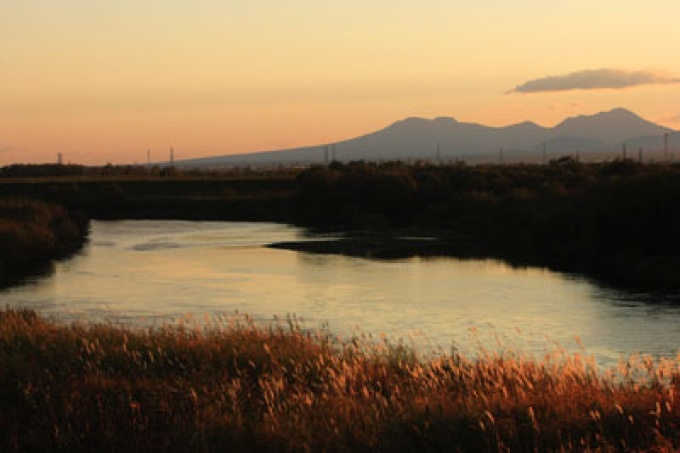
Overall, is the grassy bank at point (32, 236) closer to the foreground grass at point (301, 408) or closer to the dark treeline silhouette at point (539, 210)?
the dark treeline silhouette at point (539, 210)

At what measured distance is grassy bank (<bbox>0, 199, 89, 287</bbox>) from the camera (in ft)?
144

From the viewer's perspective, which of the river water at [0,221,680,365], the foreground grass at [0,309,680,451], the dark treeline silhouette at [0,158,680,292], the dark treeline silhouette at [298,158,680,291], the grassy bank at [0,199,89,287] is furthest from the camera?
the grassy bank at [0,199,89,287]

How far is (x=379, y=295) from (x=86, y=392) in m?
22.6

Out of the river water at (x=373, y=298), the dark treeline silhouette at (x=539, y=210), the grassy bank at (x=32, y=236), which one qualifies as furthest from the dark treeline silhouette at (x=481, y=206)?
the grassy bank at (x=32, y=236)

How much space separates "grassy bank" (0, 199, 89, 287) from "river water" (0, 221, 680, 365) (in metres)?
1.70

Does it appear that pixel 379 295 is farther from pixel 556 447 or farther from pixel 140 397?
pixel 556 447

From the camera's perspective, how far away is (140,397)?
11.6m

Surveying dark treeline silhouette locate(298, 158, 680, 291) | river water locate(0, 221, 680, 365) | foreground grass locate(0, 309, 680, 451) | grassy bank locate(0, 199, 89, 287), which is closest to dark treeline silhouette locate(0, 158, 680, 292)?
dark treeline silhouette locate(298, 158, 680, 291)

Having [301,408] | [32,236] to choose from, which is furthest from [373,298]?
[301,408]

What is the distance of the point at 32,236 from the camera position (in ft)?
158

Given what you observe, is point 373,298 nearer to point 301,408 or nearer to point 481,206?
point 301,408

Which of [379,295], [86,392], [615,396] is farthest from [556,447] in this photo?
[379,295]

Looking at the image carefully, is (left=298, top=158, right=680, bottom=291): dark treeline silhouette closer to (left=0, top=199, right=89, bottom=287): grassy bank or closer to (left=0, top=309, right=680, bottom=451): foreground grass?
(left=0, top=199, right=89, bottom=287): grassy bank

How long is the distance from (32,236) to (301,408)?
40644mm
